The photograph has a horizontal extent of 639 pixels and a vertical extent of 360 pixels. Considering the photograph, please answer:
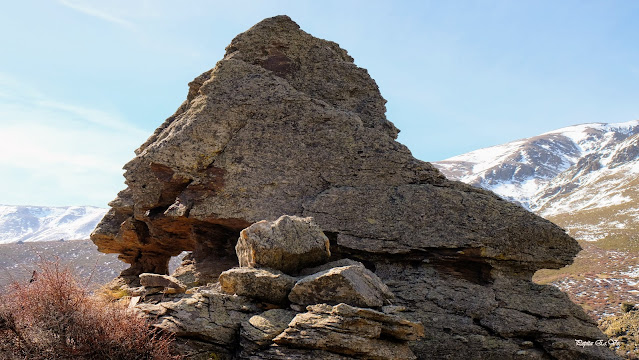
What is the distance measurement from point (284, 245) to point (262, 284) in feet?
5.02

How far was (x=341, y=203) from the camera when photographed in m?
18.4

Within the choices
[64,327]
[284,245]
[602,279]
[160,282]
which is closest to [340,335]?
[284,245]

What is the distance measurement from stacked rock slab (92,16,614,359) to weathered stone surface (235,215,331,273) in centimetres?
286

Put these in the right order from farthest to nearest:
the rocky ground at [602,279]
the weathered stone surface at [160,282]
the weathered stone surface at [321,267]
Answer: the rocky ground at [602,279], the weathered stone surface at [321,267], the weathered stone surface at [160,282]

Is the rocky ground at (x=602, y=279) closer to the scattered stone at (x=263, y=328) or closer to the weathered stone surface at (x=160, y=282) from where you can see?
the scattered stone at (x=263, y=328)

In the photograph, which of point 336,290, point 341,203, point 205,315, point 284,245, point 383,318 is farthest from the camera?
point 341,203

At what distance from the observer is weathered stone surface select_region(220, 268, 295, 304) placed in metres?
13.0

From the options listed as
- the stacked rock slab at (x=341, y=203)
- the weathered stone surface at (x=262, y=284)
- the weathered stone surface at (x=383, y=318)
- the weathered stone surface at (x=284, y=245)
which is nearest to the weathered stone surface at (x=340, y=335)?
the weathered stone surface at (x=383, y=318)

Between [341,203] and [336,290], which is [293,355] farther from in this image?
[341,203]

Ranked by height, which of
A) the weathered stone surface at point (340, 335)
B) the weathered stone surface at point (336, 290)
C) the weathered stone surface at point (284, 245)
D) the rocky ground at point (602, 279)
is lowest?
the rocky ground at point (602, 279)

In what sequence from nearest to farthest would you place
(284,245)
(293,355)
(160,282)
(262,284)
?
(293,355) → (262,284) → (160,282) → (284,245)

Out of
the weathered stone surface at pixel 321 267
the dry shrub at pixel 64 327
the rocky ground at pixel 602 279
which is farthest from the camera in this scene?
the rocky ground at pixel 602 279

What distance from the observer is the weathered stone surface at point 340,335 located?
1088 cm

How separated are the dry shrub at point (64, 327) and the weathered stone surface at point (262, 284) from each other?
8.68ft
